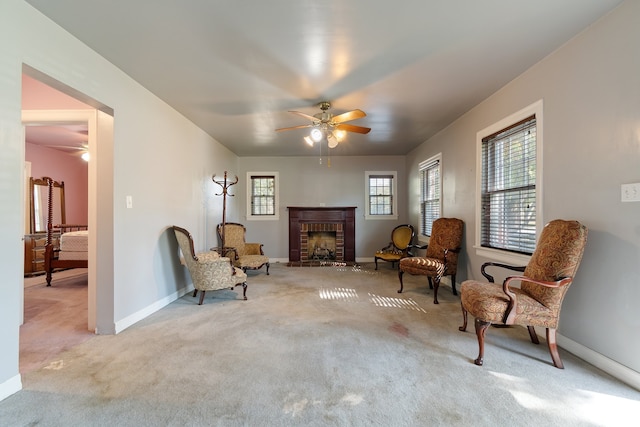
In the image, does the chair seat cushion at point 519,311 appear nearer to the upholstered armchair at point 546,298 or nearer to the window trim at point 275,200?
the upholstered armchair at point 546,298

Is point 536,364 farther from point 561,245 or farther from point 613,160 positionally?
point 613,160

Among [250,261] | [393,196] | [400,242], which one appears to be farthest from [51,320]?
[393,196]

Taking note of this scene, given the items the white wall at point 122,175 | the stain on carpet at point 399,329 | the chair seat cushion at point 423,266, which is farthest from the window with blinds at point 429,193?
the white wall at point 122,175

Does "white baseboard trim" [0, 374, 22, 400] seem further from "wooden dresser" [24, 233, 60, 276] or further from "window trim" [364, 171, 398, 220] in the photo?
"window trim" [364, 171, 398, 220]

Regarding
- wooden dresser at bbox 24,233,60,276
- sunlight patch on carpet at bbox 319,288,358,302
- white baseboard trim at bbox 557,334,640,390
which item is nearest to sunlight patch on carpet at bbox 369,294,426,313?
sunlight patch on carpet at bbox 319,288,358,302

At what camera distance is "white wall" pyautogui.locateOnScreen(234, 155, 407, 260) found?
21.7 feet

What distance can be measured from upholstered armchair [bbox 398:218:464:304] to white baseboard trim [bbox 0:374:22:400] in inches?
149

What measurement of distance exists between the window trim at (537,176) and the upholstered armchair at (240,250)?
11.3 feet

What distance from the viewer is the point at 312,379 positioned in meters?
1.88

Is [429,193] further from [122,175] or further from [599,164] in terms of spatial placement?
[122,175]

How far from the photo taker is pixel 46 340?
2477mm

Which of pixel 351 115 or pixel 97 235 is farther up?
pixel 351 115

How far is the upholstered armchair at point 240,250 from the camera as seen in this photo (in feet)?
15.6

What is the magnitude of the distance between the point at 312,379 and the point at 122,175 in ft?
8.46
